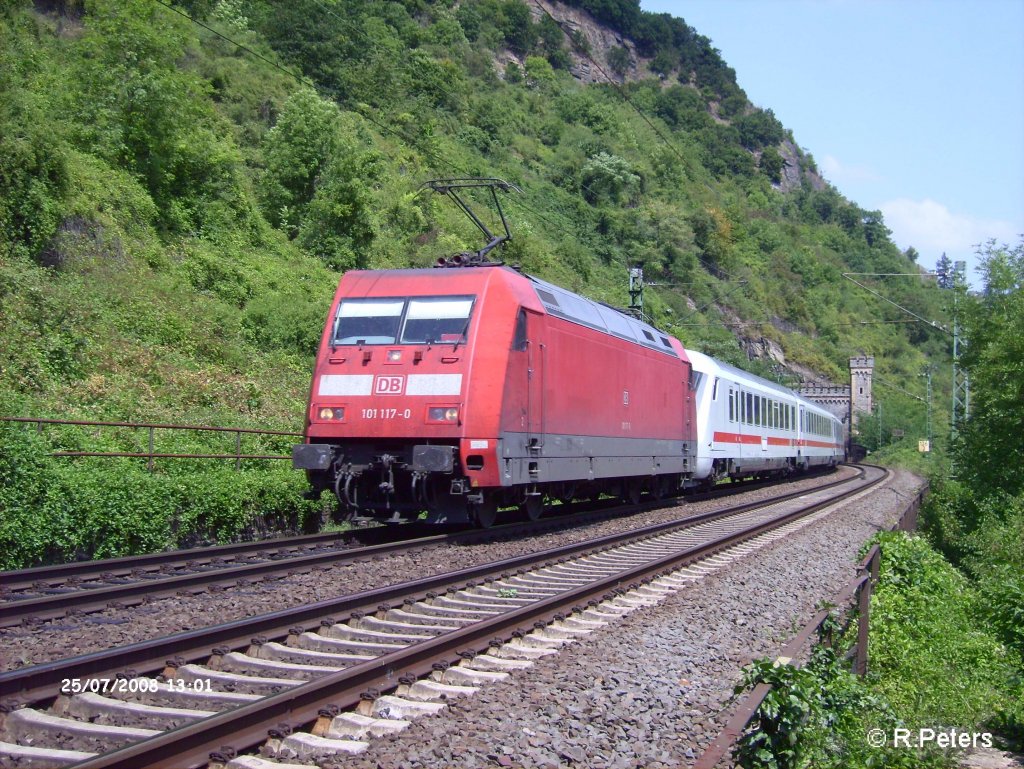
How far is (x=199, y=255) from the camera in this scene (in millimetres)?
26062

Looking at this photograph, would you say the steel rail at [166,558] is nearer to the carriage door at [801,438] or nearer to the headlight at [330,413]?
the headlight at [330,413]

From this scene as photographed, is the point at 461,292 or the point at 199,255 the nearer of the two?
the point at 461,292

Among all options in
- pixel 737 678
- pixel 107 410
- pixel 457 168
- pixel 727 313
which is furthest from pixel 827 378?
pixel 737 678

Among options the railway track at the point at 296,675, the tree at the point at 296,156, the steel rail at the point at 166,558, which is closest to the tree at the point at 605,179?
the tree at the point at 296,156

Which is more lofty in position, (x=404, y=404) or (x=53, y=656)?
(x=404, y=404)

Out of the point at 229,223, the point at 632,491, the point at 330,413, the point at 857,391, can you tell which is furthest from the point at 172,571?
the point at 857,391

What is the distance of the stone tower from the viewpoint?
86.1 metres

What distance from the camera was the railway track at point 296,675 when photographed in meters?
4.84

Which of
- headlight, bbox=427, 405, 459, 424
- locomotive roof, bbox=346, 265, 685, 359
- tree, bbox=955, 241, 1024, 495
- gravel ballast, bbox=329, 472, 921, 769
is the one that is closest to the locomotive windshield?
locomotive roof, bbox=346, 265, 685, 359

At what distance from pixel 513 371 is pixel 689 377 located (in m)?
11.1

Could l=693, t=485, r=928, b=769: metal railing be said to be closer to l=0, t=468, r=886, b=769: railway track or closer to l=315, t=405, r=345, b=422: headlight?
l=0, t=468, r=886, b=769: railway track

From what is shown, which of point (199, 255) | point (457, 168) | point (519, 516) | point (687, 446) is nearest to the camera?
point (519, 516)

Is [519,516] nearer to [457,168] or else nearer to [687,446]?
[687,446]

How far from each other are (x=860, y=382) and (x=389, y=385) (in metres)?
80.5
